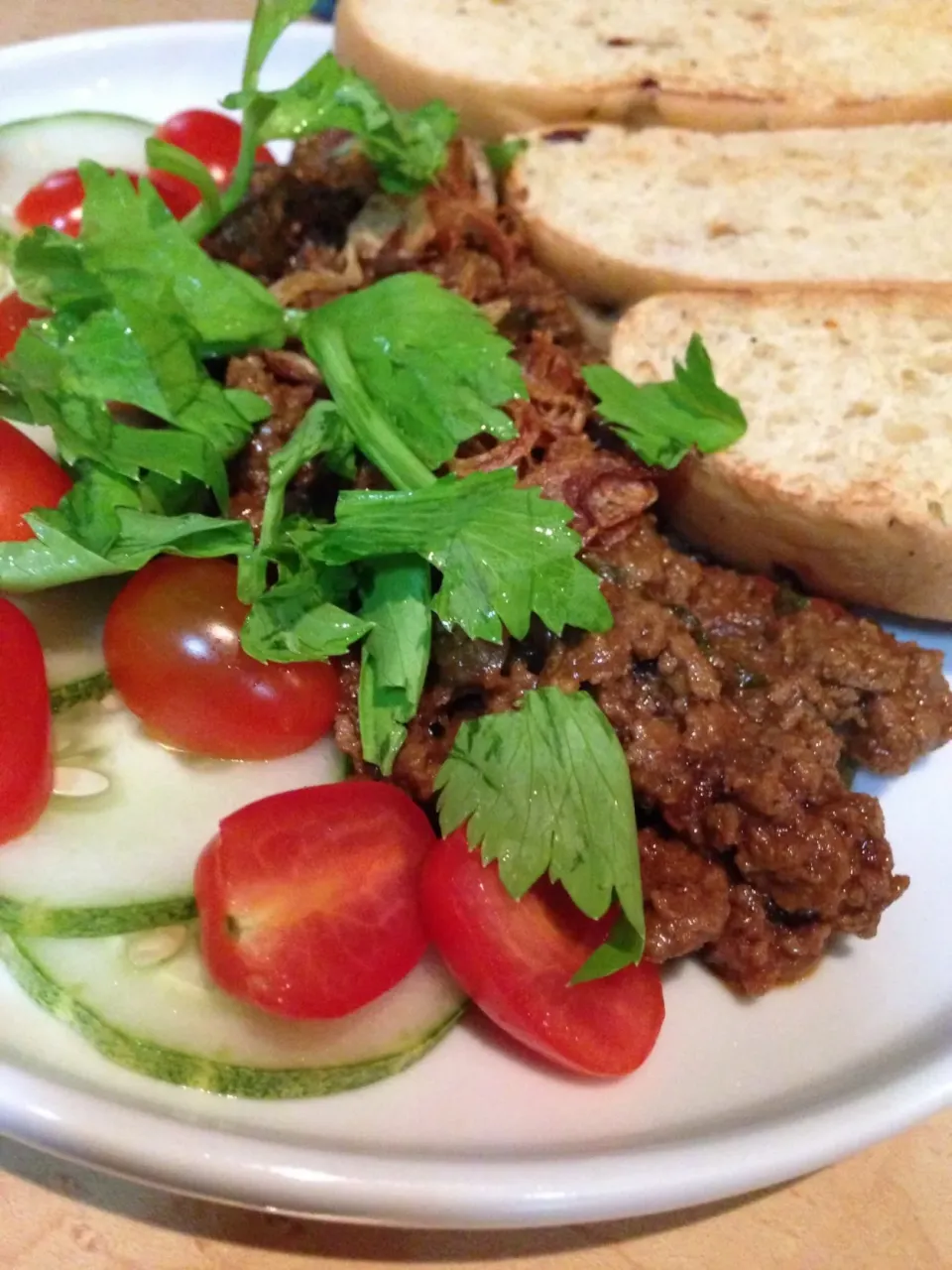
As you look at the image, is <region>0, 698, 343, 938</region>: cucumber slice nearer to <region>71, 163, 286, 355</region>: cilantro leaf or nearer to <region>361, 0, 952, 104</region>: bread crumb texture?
<region>71, 163, 286, 355</region>: cilantro leaf

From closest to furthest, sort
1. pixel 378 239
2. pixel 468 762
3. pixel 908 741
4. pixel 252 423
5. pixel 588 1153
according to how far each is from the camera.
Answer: pixel 588 1153, pixel 468 762, pixel 908 741, pixel 252 423, pixel 378 239

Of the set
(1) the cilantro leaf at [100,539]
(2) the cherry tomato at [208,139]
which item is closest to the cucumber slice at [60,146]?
(2) the cherry tomato at [208,139]

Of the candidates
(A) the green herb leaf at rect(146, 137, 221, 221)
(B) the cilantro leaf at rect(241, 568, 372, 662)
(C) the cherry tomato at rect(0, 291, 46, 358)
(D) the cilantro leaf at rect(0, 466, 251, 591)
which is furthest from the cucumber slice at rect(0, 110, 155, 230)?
(B) the cilantro leaf at rect(241, 568, 372, 662)

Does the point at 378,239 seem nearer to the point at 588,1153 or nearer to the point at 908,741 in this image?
the point at 908,741

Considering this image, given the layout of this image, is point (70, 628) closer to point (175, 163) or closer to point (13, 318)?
point (13, 318)

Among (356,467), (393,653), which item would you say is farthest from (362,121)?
(393,653)

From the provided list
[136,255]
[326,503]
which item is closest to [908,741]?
[326,503]

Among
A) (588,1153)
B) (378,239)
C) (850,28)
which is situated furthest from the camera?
(850,28)
